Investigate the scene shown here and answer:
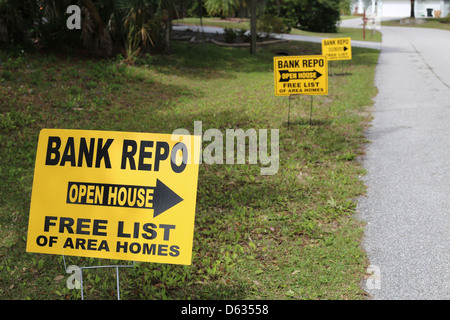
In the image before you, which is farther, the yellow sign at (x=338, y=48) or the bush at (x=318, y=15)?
the bush at (x=318, y=15)

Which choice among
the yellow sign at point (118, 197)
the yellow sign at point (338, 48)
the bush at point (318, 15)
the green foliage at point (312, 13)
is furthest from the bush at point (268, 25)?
the yellow sign at point (118, 197)

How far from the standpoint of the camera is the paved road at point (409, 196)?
412cm

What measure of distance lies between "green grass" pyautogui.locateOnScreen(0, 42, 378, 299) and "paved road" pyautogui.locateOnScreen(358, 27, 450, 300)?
235mm

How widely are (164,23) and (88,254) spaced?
15.8 m

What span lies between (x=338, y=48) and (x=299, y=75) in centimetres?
705

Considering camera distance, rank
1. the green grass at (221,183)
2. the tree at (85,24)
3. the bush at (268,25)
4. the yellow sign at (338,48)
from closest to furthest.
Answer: the green grass at (221,183) < the tree at (85,24) < the yellow sign at (338,48) < the bush at (268,25)

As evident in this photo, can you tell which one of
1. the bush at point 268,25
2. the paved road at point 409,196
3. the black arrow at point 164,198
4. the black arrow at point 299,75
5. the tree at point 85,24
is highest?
the bush at point 268,25

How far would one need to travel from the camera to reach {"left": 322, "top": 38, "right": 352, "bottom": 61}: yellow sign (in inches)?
605

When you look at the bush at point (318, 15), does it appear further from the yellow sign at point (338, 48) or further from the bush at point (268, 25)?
the yellow sign at point (338, 48)

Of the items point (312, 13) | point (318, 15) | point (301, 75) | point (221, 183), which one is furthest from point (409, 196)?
point (312, 13)

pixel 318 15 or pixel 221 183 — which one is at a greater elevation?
pixel 318 15

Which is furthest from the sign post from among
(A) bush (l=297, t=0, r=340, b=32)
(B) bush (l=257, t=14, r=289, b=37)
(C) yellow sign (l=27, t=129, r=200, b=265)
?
(A) bush (l=297, t=0, r=340, b=32)

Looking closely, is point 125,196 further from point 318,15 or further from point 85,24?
point 318,15

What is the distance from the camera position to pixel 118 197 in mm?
3623
